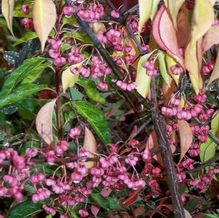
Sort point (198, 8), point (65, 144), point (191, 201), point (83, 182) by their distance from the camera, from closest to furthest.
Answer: point (198, 8)
point (65, 144)
point (83, 182)
point (191, 201)

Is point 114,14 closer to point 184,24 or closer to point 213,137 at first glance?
point 184,24

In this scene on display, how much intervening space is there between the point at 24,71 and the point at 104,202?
379 millimetres

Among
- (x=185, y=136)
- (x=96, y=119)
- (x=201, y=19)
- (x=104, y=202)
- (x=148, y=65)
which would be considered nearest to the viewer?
(x=201, y=19)

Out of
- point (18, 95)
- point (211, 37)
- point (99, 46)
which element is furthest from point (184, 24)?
point (18, 95)

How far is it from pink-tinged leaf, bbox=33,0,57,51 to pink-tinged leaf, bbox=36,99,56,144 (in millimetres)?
224

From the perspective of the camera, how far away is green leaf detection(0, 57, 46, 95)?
1.17 metres

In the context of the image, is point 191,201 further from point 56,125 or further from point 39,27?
point 39,27

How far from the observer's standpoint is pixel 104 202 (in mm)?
1309

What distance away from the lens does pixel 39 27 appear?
862 mm

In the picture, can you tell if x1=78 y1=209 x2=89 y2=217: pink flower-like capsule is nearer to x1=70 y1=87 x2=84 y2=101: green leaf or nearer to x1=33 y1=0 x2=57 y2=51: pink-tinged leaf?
x1=70 y1=87 x2=84 y2=101: green leaf

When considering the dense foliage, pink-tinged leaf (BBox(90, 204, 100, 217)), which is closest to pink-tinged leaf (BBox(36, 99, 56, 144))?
the dense foliage

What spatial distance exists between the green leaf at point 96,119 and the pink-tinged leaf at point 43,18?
1.14 ft

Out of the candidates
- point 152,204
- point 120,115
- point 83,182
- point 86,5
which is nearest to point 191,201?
point 152,204

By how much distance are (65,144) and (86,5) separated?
319 mm
